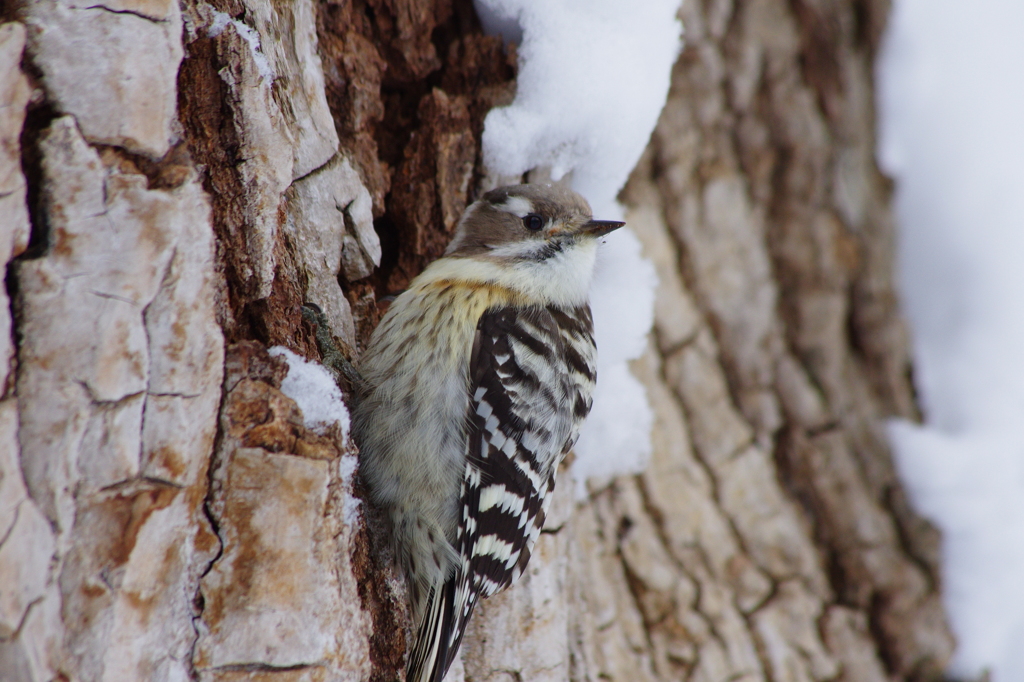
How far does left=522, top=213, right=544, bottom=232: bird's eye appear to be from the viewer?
8.30 feet

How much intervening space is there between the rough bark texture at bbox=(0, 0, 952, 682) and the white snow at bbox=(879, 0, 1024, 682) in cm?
14

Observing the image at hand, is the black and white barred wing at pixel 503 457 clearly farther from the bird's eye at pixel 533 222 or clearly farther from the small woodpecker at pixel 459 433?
the bird's eye at pixel 533 222

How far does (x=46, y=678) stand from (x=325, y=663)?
54 cm

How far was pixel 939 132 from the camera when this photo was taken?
3.53 meters

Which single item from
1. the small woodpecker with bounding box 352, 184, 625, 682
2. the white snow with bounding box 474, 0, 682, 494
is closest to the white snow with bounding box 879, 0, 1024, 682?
the white snow with bounding box 474, 0, 682, 494

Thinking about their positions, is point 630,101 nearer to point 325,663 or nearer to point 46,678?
point 325,663

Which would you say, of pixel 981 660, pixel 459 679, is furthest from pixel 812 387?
pixel 459 679

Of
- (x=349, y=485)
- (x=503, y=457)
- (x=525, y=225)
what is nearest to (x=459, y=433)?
(x=503, y=457)

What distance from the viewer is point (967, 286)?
347 cm

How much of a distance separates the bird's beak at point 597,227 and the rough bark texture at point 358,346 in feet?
1.32

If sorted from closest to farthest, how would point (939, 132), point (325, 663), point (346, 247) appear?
1. point (325, 663)
2. point (346, 247)
3. point (939, 132)

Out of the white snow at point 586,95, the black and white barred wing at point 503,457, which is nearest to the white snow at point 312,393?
the black and white barred wing at point 503,457

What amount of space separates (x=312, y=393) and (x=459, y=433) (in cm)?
50

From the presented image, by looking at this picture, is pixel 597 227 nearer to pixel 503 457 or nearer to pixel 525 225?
pixel 525 225
